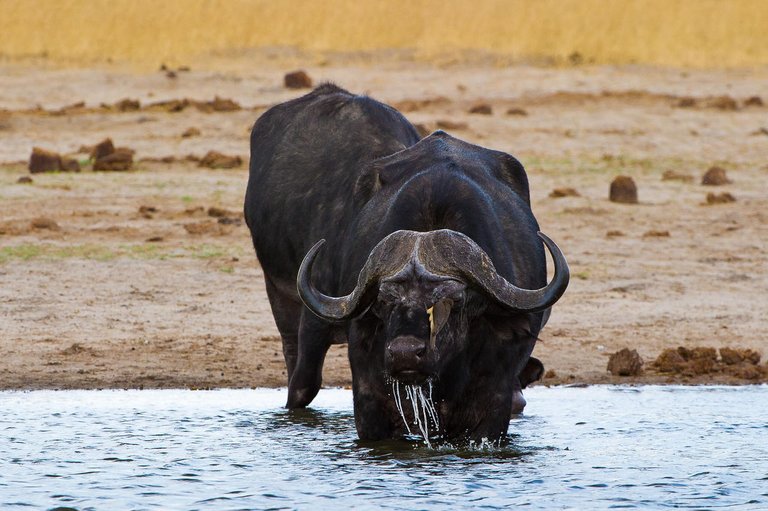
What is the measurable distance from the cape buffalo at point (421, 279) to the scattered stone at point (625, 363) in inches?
74.4

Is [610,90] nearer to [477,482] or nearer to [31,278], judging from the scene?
[31,278]

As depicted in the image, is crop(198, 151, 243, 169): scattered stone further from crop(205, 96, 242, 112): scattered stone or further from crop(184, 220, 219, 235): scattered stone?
crop(205, 96, 242, 112): scattered stone

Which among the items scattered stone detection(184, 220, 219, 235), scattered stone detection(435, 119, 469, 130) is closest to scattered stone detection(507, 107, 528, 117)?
scattered stone detection(435, 119, 469, 130)

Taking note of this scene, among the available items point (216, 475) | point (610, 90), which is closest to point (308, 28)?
point (610, 90)

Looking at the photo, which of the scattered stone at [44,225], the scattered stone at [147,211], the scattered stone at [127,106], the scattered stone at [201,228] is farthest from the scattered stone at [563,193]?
the scattered stone at [127,106]

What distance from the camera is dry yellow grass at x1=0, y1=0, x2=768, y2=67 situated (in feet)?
138

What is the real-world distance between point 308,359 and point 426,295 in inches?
86.3

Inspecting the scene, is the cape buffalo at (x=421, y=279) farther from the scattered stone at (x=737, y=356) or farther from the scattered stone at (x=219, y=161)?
the scattered stone at (x=219, y=161)

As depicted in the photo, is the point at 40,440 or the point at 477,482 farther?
the point at 40,440

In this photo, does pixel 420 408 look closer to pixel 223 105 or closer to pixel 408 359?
pixel 408 359

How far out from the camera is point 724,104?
26.2 metres

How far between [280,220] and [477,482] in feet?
9.40

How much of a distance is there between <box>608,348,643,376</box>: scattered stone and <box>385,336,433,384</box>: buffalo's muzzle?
4451mm

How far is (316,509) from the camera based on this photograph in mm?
5926
